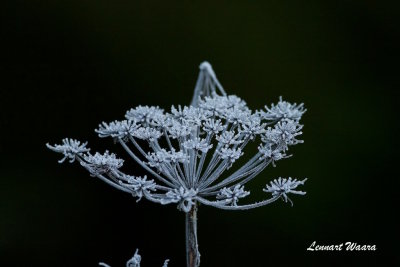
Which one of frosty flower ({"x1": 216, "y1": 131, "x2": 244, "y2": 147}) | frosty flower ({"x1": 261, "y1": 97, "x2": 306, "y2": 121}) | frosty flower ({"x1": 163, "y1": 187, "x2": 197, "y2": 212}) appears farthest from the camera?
frosty flower ({"x1": 261, "y1": 97, "x2": 306, "y2": 121})

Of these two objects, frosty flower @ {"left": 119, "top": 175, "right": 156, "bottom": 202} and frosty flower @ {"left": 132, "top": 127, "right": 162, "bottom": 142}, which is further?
frosty flower @ {"left": 132, "top": 127, "right": 162, "bottom": 142}

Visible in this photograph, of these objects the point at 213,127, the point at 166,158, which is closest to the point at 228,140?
the point at 213,127

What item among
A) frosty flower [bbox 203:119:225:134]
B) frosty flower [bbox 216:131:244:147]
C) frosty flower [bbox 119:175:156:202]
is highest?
frosty flower [bbox 203:119:225:134]

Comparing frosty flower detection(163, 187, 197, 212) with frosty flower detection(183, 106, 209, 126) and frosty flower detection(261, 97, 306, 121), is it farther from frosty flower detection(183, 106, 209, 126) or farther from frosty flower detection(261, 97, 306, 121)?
frosty flower detection(261, 97, 306, 121)

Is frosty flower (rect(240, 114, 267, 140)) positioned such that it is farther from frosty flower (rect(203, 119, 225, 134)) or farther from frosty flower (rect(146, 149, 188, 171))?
frosty flower (rect(146, 149, 188, 171))

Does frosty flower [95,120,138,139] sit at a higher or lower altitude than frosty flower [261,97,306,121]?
lower

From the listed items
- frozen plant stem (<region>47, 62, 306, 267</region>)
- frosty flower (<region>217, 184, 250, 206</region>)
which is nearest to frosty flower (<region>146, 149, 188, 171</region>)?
frozen plant stem (<region>47, 62, 306, 267</region>)

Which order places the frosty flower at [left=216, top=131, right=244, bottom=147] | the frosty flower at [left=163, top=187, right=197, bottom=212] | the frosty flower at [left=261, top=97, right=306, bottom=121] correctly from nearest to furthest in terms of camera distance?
1. the frosty flower at [left=163, top=187, right=197, bottom=212]
2. the frosty flower at [left=216, top=131, right=244, bottom=147]
3. the frosty flower at [left=261, top=97, right=306, bottom=121]

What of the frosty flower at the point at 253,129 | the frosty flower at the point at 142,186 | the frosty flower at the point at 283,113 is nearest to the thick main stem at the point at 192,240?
the frosty flower at the point at 142,186

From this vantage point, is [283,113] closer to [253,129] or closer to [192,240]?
[253,129]

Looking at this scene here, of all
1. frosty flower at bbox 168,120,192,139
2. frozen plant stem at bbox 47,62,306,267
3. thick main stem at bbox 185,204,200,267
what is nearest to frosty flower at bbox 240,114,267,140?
frozen plant stem at bbox 47,62,306,267

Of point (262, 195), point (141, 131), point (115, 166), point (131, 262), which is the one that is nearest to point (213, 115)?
point (141, 131)
